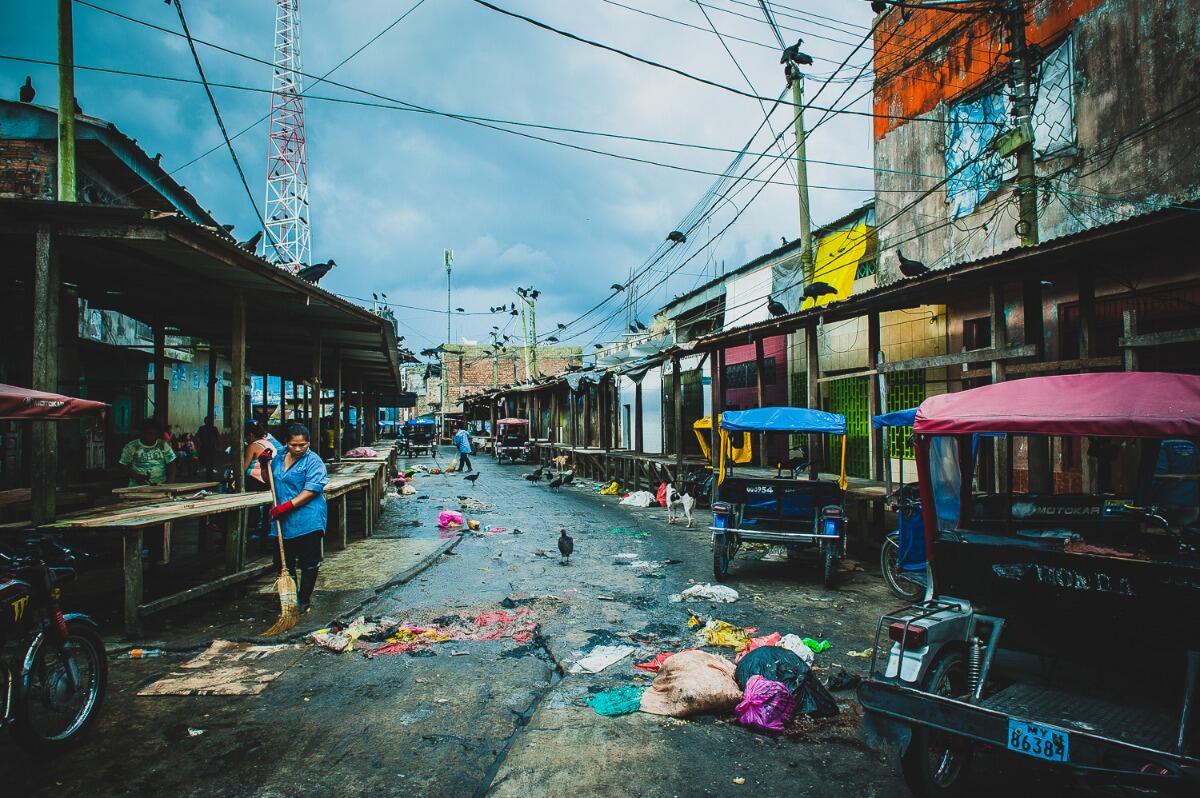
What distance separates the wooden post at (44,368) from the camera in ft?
18.8

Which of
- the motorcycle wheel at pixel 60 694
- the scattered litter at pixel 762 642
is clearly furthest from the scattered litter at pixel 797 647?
the motorcycle wheel at pixel 60 694

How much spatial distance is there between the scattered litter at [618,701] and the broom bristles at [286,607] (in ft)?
10.8

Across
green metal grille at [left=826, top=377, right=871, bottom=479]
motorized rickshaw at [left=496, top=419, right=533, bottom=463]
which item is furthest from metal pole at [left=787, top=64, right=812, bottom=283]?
motorized rickshaw at [left=496, top=419, right=533, bottom=463]

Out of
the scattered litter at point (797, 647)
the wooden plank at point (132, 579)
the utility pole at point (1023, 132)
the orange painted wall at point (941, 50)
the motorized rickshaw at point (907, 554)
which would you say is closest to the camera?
A: the scattered litter at point (797, 647)

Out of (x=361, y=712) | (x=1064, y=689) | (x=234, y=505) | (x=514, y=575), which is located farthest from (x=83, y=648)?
(x=1064, y=689)

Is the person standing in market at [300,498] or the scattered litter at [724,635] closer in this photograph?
the scattered litter at [724,635]

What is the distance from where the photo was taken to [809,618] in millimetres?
6648

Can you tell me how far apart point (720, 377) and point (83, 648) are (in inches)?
485

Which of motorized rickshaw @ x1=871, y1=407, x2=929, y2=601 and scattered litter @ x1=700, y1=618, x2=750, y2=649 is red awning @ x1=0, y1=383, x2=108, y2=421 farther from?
motorized rickshaw @ x1=871, y1=407, x2=929, y2=601

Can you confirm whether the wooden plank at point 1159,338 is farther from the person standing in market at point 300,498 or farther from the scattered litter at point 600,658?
the person standing in market at point 300,498

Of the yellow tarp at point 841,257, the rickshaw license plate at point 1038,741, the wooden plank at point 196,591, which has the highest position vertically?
the yellow tarp at point 841,257

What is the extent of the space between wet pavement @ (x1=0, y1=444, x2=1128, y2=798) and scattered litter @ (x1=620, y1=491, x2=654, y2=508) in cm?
824

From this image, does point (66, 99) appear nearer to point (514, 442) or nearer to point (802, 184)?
point (802, 184)

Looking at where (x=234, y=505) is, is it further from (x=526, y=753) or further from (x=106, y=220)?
(x=526, y=753)
